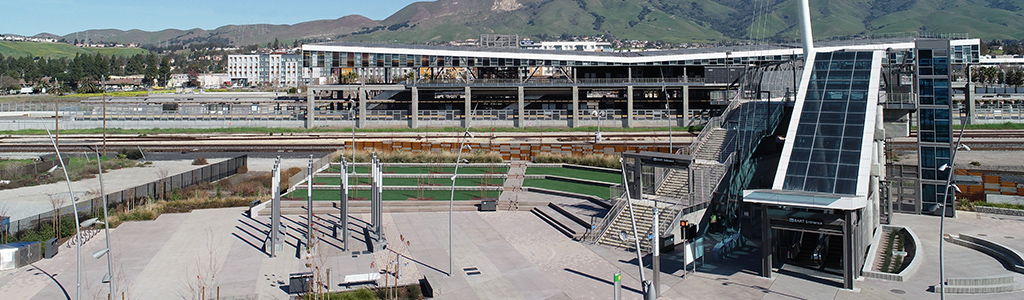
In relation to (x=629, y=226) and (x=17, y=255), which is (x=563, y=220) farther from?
(x=17, y=255)

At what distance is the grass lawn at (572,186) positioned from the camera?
40.2m

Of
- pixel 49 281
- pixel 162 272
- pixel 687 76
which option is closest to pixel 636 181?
pixel 162 272

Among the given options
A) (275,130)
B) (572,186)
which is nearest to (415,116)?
(275,130)

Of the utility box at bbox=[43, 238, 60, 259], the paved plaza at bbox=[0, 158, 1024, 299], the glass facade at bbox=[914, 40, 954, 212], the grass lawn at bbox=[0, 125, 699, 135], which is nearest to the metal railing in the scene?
the grass lawn at bbox=[0, 125, 699, 135]

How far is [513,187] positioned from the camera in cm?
4362

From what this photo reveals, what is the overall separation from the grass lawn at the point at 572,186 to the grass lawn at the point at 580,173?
5.59ft

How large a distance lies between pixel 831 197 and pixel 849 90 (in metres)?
6.84

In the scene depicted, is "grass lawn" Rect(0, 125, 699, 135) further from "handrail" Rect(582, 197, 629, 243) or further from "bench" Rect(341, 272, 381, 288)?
"bench" Rect(341, 272, 381, 288)

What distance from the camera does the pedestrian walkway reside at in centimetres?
3819

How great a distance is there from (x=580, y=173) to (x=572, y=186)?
5.34 metres

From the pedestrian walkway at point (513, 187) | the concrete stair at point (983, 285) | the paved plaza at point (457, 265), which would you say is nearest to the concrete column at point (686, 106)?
the pedestrian walkway at point (513, 187)

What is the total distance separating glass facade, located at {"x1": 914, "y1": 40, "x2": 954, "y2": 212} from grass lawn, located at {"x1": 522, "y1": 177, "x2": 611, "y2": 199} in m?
15.4

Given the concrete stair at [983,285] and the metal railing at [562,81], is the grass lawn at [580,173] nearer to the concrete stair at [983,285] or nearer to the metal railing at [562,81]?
the concrete stair at [983,285]

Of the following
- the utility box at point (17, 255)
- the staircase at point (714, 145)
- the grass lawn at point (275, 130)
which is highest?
the grass lawn at point (275, 130)
